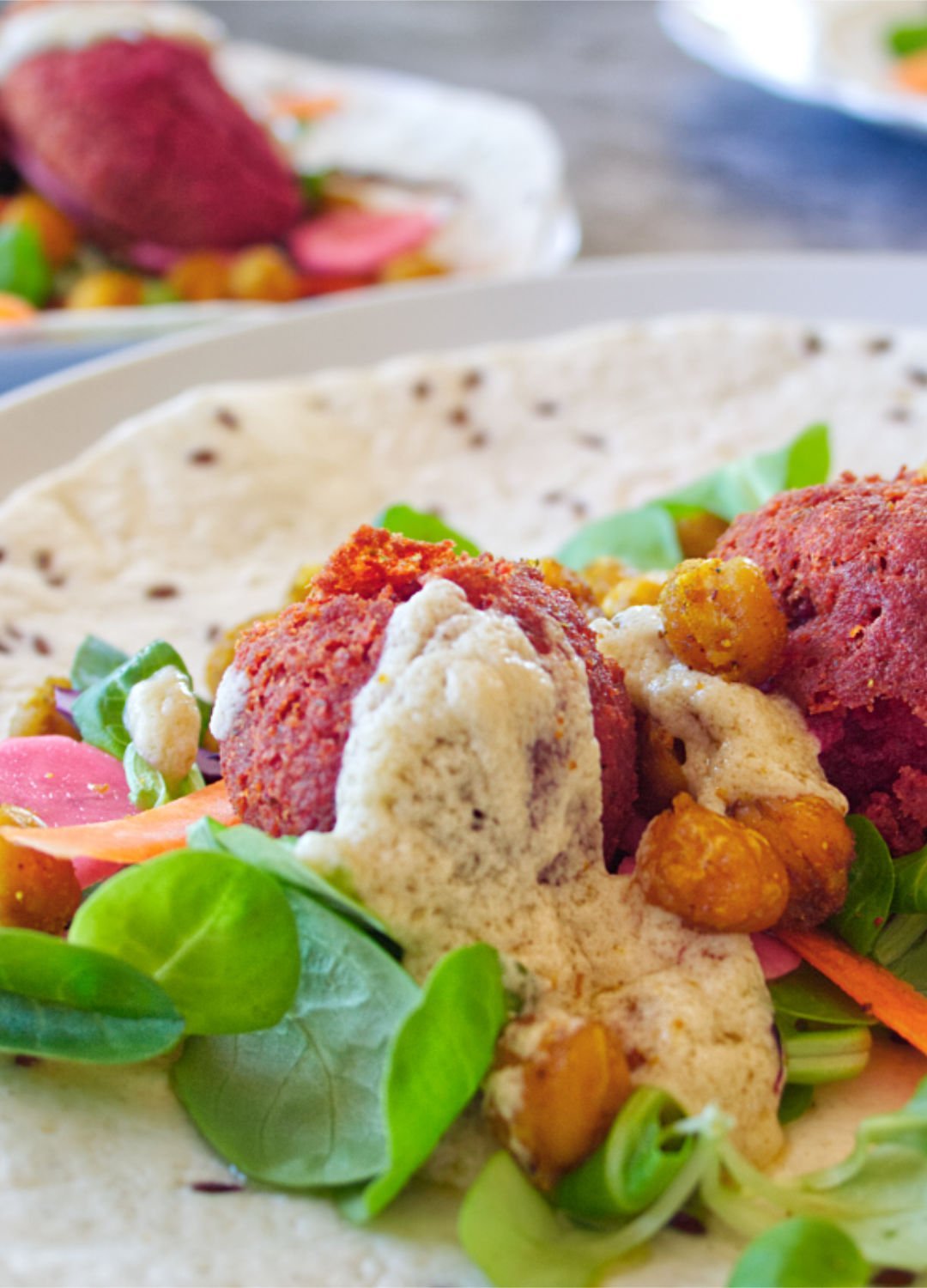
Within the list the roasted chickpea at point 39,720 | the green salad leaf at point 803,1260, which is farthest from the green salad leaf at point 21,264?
the green salad leaf at point 803,1260

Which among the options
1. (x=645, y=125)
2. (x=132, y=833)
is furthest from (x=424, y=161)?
(x=132, y=833)

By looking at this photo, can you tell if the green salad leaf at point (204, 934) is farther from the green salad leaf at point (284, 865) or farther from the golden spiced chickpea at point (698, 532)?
the golden spiced chickpea at point (698, 532)

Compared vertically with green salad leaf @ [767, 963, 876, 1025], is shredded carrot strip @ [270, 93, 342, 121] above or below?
below

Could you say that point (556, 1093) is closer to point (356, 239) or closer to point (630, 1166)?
point (630, 1166)

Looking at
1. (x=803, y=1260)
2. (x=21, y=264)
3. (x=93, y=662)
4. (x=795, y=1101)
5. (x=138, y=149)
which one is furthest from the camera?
(x=138, y=149)

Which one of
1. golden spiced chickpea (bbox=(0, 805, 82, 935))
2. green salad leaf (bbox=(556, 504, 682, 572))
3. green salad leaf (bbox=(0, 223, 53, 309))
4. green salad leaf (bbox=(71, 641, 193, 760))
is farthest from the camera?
green salad leaf (bbox=(0, 223, 53, 309))

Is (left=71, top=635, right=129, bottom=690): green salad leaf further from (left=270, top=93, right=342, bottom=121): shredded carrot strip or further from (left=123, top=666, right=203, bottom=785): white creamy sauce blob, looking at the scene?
(left=270, top=93, right=342, bottom=121): shredded carrot strip

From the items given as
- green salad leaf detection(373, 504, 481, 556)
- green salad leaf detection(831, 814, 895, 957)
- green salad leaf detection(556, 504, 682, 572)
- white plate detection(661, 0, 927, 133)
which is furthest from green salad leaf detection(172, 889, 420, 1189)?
white plate detection(661, 0, 927, 133)
